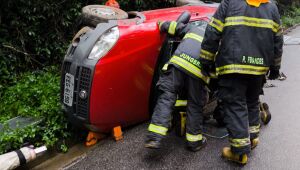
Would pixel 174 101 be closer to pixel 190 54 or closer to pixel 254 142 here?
pixel 190 54

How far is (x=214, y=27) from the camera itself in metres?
3.21

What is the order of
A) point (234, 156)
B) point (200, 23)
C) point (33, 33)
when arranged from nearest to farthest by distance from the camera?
1. point (234, 156)
2. point (200, 23)
3. point (33, 33)

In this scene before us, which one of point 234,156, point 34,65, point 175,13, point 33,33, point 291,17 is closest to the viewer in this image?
point 234,156

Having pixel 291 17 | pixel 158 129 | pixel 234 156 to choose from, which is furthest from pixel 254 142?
pixel 291 17

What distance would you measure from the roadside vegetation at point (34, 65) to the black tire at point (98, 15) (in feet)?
1.46

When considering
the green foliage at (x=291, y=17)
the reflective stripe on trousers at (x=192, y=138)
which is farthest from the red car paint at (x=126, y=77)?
the green foliage at (x=291, y=17)

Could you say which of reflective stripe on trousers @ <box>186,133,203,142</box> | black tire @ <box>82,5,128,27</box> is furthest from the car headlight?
reflective stripe on trousers @ <box>186,133,203,142</box>

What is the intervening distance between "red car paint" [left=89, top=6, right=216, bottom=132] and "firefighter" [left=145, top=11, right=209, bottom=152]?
258 millimetres

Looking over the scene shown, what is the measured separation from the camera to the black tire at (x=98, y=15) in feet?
12.6

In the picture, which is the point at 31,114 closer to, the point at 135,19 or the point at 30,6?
the point at 135,19

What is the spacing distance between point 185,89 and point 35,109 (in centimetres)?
166

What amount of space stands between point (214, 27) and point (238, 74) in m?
0.47

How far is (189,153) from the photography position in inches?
145

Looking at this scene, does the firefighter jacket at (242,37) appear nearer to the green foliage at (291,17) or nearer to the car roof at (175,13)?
the car roof at (175,13)
